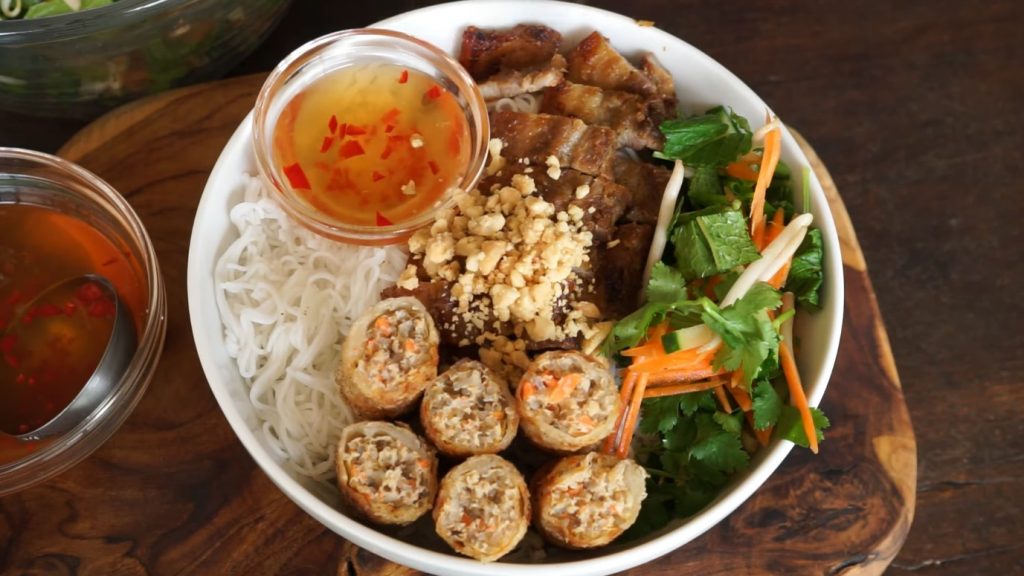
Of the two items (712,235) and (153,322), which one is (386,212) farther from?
(712,235)

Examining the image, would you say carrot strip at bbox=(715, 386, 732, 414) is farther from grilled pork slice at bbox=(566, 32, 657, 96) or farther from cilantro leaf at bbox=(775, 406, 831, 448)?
grilled pork slice at bbox=(566, 32, 657, 96)

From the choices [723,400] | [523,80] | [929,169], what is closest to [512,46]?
[523,80]

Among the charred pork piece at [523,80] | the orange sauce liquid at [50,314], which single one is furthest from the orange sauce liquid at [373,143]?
the orange sauce liquid at [50,314]

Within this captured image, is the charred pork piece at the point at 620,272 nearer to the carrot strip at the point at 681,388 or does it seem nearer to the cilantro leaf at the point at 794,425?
the carrot strip at the point at 681,388

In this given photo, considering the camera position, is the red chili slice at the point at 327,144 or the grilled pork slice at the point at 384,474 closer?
the grilled pork slice at the point at 384,474

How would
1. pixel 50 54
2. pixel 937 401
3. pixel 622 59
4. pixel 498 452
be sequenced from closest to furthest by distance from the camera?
pixel 498 452
pixel 50 54
pixel 622 59
pixel 937 401

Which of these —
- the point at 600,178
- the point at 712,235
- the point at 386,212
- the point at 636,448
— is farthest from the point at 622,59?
the point at 636,448
